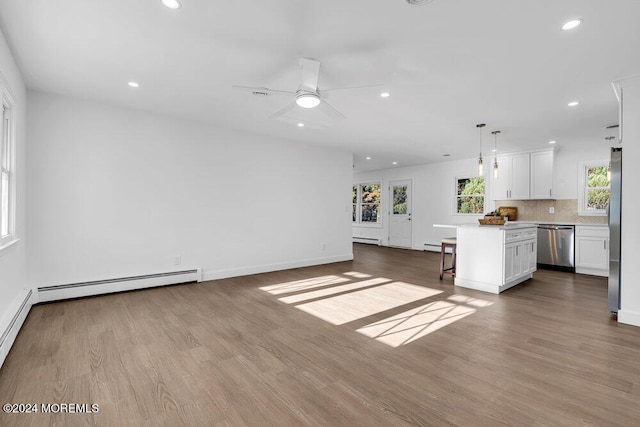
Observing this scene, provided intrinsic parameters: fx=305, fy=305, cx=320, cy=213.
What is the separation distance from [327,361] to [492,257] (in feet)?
10.2

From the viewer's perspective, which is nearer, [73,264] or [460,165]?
[73,264]

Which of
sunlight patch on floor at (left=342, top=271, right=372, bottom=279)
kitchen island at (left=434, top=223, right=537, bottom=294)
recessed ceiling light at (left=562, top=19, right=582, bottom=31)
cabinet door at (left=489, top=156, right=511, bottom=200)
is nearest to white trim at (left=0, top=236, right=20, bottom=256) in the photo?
sunlight patch on floor at (left=342, top=271, right=372, bottom=279)

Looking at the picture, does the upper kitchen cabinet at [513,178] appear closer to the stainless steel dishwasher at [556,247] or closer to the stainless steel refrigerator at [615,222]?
the stainless steel dishwasher at [556,247]

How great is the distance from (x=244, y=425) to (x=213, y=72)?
3011mm

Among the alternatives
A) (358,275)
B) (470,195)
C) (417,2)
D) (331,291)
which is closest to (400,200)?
(470,195)

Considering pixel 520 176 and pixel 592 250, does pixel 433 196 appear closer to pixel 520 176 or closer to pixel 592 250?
pixel 520 176

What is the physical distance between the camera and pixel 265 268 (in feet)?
18.2

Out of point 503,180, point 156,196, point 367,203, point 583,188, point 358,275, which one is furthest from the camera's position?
point 367,203

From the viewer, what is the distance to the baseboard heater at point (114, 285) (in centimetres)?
368

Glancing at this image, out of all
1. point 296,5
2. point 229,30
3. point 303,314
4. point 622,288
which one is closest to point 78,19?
point 229,30

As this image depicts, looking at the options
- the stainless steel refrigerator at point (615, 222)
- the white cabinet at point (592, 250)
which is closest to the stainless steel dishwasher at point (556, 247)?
the white cabinet at point (592, 250)

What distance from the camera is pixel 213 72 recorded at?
308cm

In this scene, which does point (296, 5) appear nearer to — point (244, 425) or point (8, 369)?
point (244, 425)

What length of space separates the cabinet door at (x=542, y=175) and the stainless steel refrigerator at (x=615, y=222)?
3.52m
